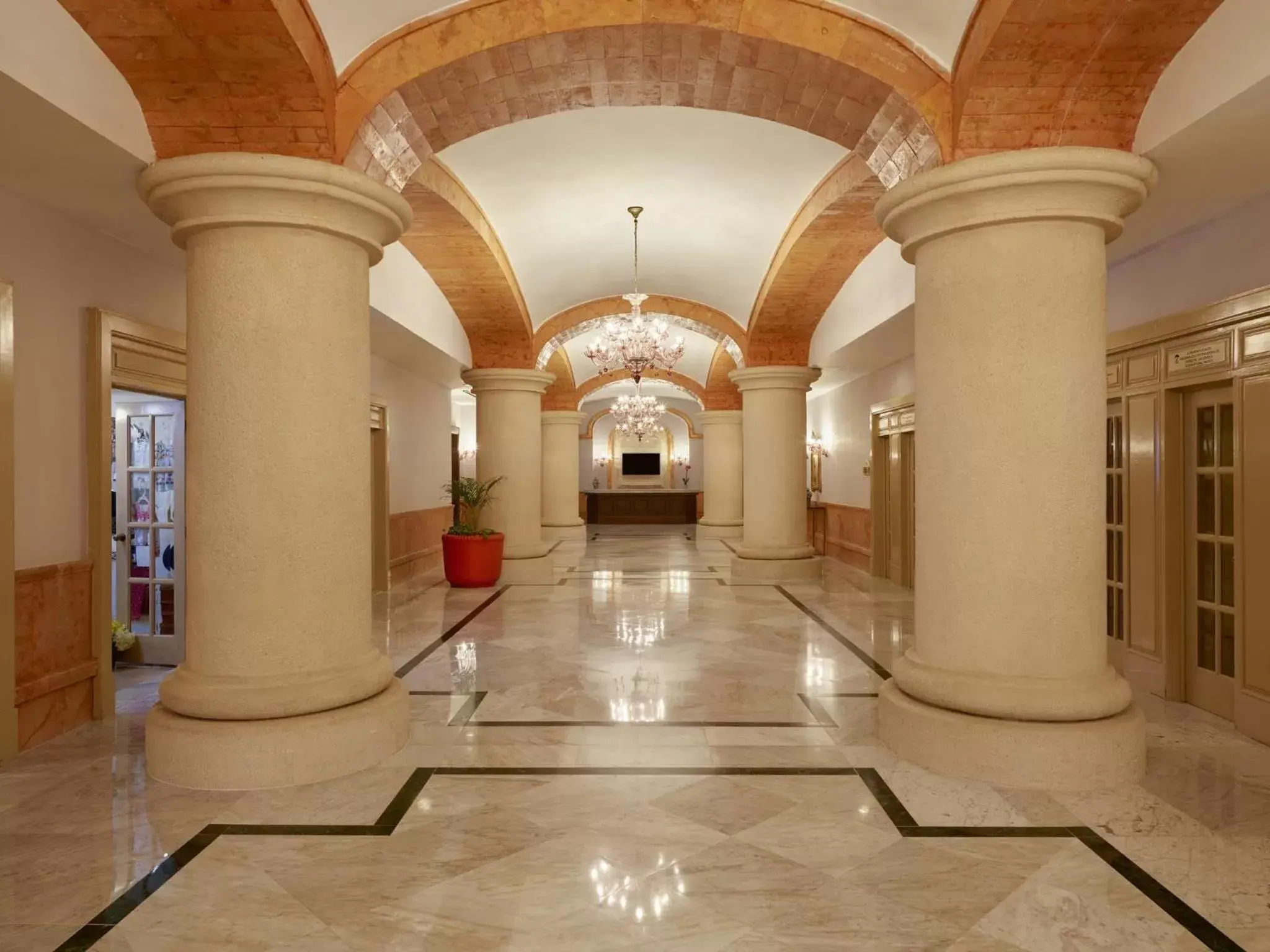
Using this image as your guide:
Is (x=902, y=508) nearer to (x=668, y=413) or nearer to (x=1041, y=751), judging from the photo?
(x=1041, y=751)

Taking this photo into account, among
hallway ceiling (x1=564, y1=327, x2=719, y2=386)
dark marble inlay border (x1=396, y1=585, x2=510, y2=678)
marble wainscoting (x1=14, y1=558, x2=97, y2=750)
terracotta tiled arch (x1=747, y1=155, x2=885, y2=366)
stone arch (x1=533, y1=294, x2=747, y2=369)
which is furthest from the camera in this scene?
hallway ceiling (x1=564, y1=327, x2=719, y2=386)

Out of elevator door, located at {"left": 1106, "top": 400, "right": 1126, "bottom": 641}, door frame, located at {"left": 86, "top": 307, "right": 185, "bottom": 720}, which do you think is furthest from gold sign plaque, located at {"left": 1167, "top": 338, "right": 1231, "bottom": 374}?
door frame, located at {"left": 86, "top": 307, "right": 185, "bottom": 720}

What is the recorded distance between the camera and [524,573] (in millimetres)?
10828

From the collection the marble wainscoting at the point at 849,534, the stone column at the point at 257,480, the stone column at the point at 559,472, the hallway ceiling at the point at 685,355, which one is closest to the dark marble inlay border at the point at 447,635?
the stone column at the point at 257,480

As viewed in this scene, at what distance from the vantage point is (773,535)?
10.5m

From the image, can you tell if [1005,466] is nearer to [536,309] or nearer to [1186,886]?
[1186,886]

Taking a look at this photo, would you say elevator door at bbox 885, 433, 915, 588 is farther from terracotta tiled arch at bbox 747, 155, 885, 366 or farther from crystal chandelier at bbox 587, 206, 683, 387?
crystal chandelier at bbox 587, 206, 683, 387

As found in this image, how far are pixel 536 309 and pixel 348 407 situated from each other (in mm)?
7188

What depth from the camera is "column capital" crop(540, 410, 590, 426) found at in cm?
1769

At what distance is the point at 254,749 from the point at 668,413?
25075 mm

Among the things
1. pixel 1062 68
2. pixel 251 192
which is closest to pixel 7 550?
pixel 251 192

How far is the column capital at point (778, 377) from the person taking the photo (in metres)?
10.4

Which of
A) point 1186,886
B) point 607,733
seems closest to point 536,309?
point 607,733

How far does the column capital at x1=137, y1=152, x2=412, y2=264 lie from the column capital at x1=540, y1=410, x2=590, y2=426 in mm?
13702
